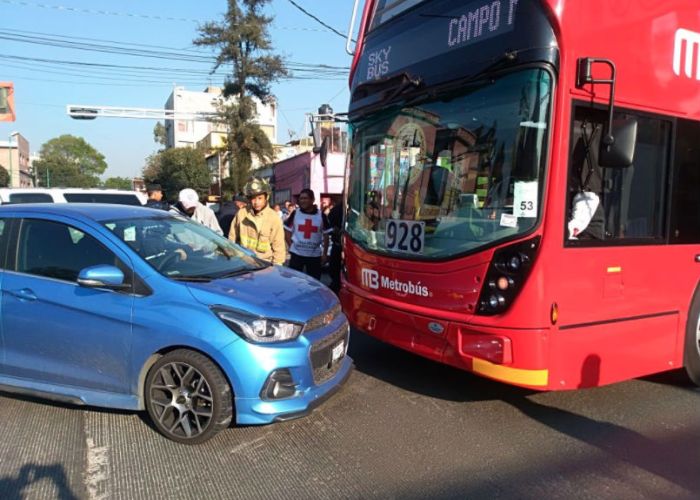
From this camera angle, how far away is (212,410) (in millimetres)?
3469

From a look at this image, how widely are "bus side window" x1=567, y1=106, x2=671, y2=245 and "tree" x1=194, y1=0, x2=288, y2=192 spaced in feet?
99.7

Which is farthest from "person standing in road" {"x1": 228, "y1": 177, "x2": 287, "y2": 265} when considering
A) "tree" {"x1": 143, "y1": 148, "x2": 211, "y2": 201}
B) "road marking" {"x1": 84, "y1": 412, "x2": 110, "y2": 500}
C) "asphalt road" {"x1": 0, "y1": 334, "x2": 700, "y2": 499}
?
"tree" {"x1": 143, "y1": 148, "x2": 211, "y2": 201}

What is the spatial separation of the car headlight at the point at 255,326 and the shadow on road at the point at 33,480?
1.28 m

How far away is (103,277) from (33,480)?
50.2 inches

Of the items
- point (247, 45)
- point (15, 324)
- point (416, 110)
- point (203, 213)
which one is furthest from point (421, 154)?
point (247, 45)

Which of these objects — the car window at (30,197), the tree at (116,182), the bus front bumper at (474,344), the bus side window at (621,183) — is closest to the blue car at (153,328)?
the bus front bumper at (474,344)

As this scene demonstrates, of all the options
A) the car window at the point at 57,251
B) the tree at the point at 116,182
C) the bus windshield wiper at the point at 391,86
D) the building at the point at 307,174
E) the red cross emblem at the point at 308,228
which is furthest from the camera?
the tree at the point at 116,182

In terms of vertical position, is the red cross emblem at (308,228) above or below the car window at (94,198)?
below

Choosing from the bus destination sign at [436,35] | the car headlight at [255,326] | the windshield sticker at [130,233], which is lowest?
the car headlight at [255,326]

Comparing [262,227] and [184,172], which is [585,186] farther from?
[184,172]

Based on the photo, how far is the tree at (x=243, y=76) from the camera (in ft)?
106

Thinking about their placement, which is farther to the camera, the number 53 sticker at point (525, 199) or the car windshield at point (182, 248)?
the car windshield at point (182, 248)

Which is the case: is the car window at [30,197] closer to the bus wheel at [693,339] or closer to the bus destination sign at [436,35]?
the bus destination sign at [436,35]

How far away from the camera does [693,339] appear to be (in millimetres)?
4273
